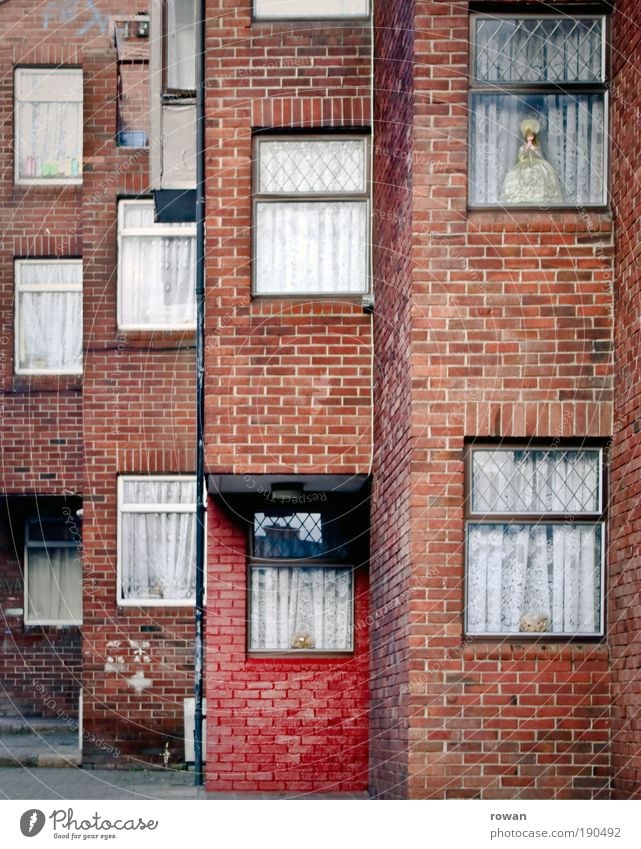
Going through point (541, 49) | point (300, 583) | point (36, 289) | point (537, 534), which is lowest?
point (300, 583)

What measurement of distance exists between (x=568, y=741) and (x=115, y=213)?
10.1 meters

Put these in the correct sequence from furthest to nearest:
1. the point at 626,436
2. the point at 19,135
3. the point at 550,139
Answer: the point at 19,135, the point at 550,139, the point at 626,436

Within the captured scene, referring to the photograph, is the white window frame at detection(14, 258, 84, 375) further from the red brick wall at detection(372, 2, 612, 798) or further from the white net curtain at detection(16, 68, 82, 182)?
the red brick wall at detection(372, 2, 612, 798)

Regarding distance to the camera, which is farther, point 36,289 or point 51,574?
point 51,574

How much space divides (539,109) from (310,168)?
2.38m

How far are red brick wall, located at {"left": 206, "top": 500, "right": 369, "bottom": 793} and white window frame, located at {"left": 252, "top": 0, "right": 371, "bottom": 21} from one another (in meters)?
3.90

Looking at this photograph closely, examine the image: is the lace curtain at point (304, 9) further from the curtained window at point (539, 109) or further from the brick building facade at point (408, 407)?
the curtained window at point (539, 109)

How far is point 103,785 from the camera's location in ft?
53.5

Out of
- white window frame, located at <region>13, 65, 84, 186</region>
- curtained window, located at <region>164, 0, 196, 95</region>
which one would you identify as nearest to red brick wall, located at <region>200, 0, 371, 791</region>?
curtained window, located at <region>164, 0, 196, 95</region>

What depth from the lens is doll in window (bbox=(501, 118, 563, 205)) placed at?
10.8 metres

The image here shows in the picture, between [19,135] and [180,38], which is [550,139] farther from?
[19,135]

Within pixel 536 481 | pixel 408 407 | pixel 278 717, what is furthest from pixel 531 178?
pixel 278 717

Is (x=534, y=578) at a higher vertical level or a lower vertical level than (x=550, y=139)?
lower

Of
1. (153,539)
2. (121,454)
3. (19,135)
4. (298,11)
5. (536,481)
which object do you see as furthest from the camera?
(19,135)
